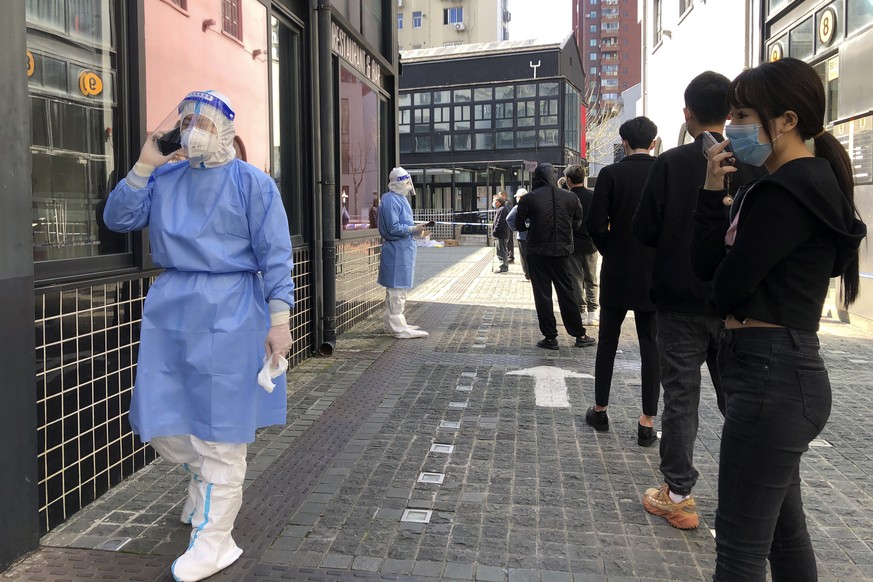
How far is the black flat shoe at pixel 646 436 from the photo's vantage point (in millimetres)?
4586

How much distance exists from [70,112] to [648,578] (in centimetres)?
339

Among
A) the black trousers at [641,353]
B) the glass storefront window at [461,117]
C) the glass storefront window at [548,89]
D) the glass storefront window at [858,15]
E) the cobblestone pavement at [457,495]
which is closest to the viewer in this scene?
the cobblestone pavement at [457,495]

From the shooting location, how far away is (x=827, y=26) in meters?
9.85

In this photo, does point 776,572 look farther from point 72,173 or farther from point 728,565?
point 72,173

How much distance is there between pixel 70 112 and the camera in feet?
12.2

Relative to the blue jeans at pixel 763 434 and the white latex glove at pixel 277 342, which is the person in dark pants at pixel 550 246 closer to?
the white latex glove at pixel 277 342

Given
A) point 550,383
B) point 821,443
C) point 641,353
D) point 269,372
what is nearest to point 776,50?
point 550,383

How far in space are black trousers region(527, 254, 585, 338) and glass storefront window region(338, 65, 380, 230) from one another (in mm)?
2297

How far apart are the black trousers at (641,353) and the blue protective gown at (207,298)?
2.24 meters

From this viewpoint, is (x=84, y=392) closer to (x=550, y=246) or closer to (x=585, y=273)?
(x=550, y=246)

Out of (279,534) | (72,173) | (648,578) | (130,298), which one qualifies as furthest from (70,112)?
(648,578)

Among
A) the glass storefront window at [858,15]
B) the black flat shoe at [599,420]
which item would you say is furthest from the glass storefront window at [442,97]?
the black flat shoe at [599,420]

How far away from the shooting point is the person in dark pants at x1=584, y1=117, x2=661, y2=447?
4375mm

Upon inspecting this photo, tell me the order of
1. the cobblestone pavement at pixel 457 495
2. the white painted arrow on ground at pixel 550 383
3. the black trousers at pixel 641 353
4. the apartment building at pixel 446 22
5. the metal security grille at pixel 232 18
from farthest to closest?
the apartment building at pixel 446 22
the white painted arrow on ground at pixel 550 383
the metal security grille at pixel 232 18
the black trousers at pixel 641 353
the cobblestone pavement at pixel 457 495
